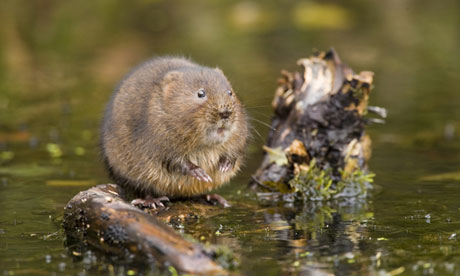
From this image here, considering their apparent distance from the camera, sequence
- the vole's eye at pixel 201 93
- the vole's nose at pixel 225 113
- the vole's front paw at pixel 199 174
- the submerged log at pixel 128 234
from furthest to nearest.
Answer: the vole's front paw at pixel 199 174 → the vole's eye at pixel 201 93 → the vole's nose at pixel 225 113 → the submerged log at pixel 128 234

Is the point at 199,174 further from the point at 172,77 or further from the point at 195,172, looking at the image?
the point at 172,77

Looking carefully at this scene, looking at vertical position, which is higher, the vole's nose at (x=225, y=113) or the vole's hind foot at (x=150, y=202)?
the vole's nose at (x=225, y=113)

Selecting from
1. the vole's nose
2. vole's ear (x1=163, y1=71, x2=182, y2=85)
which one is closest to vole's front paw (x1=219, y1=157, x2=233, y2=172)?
the vole's nose

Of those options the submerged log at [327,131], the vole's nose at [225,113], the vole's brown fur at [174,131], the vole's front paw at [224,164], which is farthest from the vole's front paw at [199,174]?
the submerged log at [327,131]

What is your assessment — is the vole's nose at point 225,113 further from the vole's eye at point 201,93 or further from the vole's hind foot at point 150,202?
the vole's hind foot at point 150,202

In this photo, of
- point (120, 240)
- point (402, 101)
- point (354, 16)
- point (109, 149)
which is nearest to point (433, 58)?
point (402, 101)

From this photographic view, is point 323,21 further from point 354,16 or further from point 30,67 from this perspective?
point 30,67
